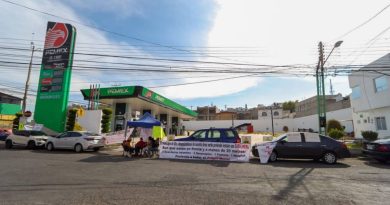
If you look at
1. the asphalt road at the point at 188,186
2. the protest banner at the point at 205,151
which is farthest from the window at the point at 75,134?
the asphalt road at the point at 188,186

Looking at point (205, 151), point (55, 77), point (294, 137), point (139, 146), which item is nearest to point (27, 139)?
point (55, 77)

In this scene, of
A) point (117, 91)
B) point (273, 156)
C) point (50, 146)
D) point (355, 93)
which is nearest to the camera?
point (273, 156)

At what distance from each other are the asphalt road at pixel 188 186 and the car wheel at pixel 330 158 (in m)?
2.31

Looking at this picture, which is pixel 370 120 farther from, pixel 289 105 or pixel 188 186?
pixel 289 105

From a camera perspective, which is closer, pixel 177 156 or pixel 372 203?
pixel 372 203

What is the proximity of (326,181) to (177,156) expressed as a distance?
26.9 feet

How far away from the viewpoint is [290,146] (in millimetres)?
12953

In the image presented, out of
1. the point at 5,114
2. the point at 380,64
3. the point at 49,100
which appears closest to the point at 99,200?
the point at 49,100

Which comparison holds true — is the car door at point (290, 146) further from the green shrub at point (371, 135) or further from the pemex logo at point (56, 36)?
the pemex logo at point (56, 36)

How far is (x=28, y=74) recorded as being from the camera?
2947 cm

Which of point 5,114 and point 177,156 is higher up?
point 5,114

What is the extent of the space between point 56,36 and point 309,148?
22616mm

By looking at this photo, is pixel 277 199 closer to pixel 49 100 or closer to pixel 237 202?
pixel 237 202

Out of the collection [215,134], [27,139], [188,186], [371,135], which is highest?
[371,135]
